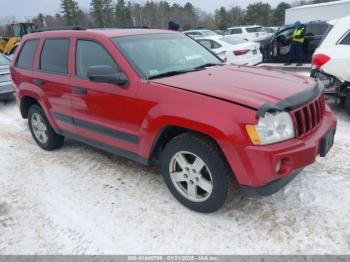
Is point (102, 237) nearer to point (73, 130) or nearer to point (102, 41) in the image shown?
point (73, 130)

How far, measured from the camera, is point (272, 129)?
2523 mm

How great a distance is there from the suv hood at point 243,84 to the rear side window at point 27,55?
8.55 ft

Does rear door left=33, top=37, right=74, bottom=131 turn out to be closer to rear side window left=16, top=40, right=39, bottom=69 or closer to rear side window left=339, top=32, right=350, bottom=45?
rear side window left=16, top=40, right=39, bottom=69

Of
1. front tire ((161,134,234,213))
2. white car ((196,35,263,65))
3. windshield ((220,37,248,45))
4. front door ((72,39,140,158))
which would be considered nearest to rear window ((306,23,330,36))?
white car ((196,35,263,65))

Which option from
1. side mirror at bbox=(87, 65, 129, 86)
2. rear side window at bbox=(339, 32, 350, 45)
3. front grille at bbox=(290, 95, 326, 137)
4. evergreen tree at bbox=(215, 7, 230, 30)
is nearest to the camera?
front grille at bbox=(290, 95, 326, 137)

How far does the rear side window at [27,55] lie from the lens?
4730 mm

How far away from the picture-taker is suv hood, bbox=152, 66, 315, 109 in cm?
268

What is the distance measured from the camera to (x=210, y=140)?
2.82 meters

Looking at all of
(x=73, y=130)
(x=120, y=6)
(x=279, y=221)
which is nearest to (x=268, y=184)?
(x=279, y=221)

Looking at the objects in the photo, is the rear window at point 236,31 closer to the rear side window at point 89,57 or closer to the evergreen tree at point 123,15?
the rear side window at point 89,57

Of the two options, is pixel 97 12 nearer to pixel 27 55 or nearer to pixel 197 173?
pixel 27 55

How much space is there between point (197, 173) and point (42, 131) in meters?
3.07

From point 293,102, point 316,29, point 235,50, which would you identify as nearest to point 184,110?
point 293,102

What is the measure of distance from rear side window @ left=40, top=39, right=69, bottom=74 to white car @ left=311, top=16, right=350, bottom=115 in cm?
421
